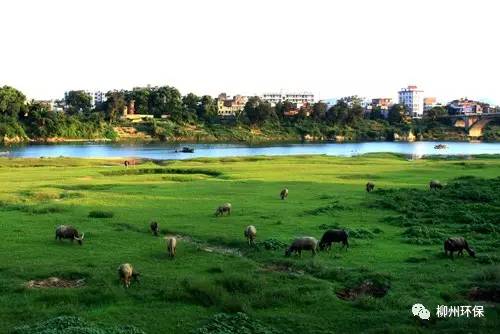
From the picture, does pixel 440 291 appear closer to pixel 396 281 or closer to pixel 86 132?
pixel 396 281

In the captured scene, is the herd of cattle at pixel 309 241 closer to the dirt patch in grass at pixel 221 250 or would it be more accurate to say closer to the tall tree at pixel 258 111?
the dirt patch in grass at pixel 221 250

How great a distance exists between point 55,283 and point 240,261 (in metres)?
6.51

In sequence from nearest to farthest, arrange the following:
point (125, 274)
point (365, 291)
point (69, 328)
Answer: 1. point (69, 328)
2. point (365, 291)
3. point (125, 274)

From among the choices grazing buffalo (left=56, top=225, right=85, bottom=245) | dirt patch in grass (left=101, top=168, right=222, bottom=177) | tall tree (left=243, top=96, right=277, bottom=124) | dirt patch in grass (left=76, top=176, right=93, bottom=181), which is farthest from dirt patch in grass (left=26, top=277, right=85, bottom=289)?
tall tree (left=243, top=96, right=277, bottom=124)

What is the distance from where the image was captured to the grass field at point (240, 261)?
582 inches

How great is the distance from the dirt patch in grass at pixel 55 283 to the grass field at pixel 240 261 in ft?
0.82

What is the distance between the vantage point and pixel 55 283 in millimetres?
17672

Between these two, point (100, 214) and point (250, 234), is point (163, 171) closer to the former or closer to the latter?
point (100, 214)

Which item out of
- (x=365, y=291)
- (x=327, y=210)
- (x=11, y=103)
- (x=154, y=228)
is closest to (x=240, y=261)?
(x=365, y=291)

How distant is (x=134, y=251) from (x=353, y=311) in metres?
9.86

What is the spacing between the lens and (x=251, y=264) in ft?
65.1

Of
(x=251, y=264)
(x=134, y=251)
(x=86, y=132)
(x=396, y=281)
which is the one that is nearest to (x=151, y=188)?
(x=134, y=251)

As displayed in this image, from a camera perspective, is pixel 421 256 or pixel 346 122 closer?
pixel 421 256

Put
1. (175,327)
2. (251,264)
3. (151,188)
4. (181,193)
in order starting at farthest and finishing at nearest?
(151,188), (181,193), (251,264), (175,327)
